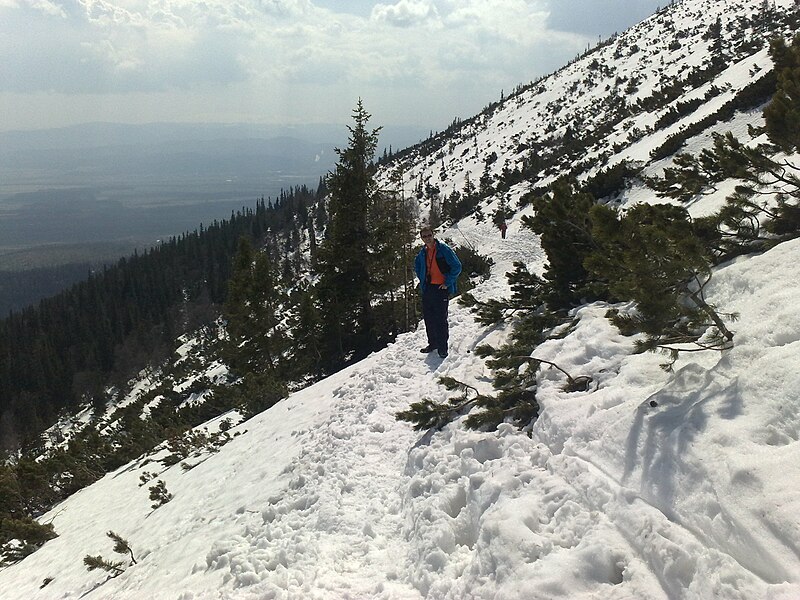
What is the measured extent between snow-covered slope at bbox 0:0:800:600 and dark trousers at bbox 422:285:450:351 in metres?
0.36

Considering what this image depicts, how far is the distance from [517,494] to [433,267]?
540cm

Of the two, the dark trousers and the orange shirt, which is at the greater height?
the orange shirt

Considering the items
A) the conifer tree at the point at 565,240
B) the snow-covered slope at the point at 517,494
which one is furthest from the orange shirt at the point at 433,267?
the conifer tree at the point at 565,240

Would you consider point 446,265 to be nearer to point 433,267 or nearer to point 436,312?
point 433,267

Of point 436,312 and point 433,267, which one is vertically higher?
point 433,267

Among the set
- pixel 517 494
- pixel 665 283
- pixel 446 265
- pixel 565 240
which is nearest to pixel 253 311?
pixel 446 265

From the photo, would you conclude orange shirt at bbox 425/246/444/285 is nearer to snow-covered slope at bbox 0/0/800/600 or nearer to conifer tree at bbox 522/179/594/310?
snow-covered slope at bbox 0/0/800/600

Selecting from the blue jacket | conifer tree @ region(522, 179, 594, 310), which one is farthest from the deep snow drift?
the blue jacket

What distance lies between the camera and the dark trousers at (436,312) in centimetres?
916

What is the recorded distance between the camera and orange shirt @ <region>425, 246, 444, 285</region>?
353 inches

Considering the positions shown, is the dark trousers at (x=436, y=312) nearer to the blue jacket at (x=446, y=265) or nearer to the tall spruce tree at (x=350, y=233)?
the blue jacket at (x=446, y=265)

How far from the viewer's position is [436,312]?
9359mm

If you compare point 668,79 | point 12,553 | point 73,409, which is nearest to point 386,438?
point 12,553

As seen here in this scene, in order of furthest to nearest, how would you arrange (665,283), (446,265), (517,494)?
1. (446,265)
2. (517,494)
3. (665,283)
